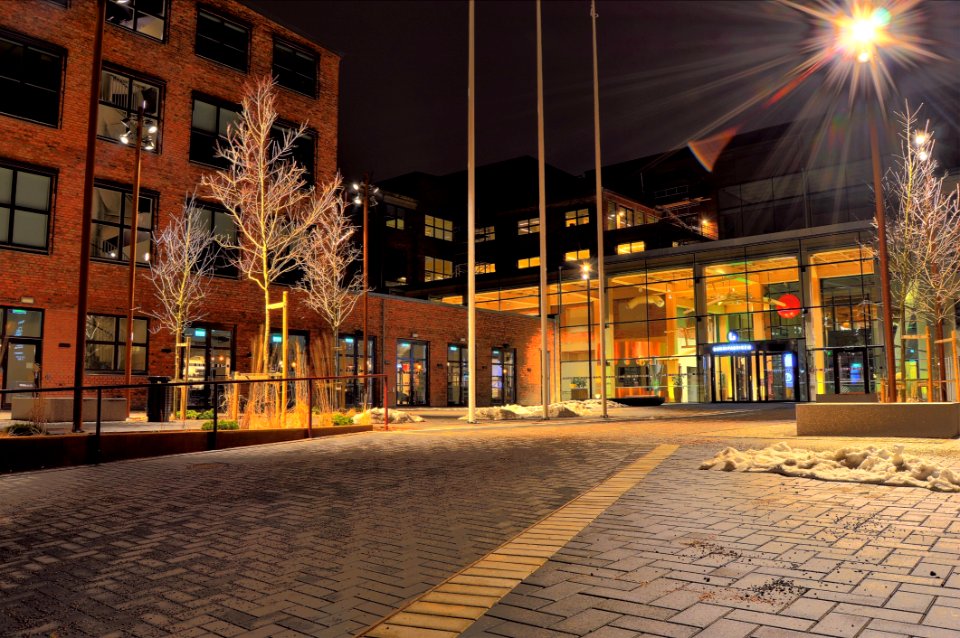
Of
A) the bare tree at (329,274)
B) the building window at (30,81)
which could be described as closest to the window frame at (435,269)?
the bare tree at (329,274)

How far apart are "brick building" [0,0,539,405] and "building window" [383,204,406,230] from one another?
2300 cm

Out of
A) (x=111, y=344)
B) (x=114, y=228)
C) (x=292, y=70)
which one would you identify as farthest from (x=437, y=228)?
(x=111, y=344)

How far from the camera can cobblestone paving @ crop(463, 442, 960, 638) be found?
3045 mm

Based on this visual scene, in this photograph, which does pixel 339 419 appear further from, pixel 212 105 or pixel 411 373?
pixel 212 105

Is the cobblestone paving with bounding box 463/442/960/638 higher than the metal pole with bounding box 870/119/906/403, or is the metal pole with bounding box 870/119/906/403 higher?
the metal pole with bounding box 870/119/906/403

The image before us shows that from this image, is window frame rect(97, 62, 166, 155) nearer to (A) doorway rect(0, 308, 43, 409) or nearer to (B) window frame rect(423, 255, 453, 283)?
(A) doorway rect(0, 308, 43, 409)

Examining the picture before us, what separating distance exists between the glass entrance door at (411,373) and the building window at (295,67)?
1296 centimetres

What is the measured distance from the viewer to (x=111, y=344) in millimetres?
23062

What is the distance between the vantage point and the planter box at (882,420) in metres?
11.8

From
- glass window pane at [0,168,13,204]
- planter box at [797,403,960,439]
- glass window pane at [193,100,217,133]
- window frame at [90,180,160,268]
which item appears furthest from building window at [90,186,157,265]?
planter box at [797,403,960,439]

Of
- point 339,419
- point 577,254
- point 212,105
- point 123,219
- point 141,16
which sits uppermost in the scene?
point 141,16

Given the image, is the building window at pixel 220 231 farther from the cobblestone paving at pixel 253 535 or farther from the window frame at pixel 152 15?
the cobblestone paving at pixel 253 535

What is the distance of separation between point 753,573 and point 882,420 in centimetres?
978

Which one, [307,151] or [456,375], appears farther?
[456,375]
